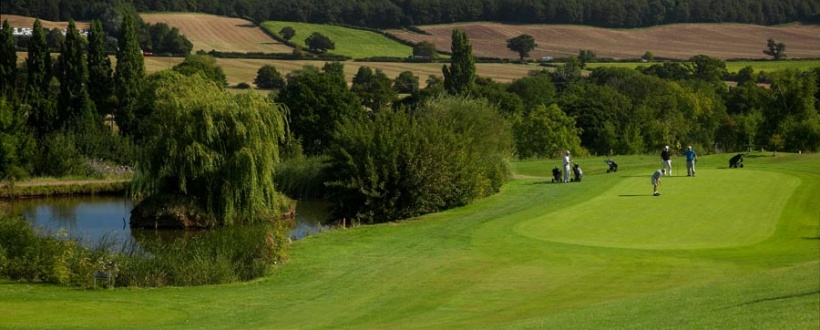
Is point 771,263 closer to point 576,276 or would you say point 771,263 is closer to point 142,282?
point 576,276

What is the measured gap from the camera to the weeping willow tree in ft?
174

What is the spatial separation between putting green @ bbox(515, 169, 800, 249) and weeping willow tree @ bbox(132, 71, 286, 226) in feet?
55.1

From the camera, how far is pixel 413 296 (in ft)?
90.6

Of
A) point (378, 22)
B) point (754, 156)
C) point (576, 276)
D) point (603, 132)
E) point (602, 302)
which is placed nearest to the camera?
point (602, 302)

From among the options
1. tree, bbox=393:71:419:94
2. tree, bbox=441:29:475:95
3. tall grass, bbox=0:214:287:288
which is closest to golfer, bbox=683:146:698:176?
tall grass, bbox=0:214:287:288

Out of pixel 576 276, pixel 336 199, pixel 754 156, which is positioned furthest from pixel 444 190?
pixel 754 156

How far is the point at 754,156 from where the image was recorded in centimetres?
7056

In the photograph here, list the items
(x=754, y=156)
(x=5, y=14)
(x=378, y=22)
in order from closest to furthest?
(x=754, y=156), (x=5, y=14), (x=378, y=22)

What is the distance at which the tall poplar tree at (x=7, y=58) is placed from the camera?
3519 inches

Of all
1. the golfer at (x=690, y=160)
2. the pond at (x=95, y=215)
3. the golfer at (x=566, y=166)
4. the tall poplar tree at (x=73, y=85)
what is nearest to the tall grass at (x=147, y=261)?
the pond at (x=95, y=215)

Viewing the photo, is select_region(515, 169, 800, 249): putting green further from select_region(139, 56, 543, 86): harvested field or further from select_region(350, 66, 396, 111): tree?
select_region(139, 56, 543, 86): harvested field

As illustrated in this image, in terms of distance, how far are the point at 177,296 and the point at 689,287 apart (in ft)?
42.1

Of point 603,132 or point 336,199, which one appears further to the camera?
point 603,132

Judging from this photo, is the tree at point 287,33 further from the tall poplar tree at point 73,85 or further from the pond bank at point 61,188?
the pond bank at point 61,188
